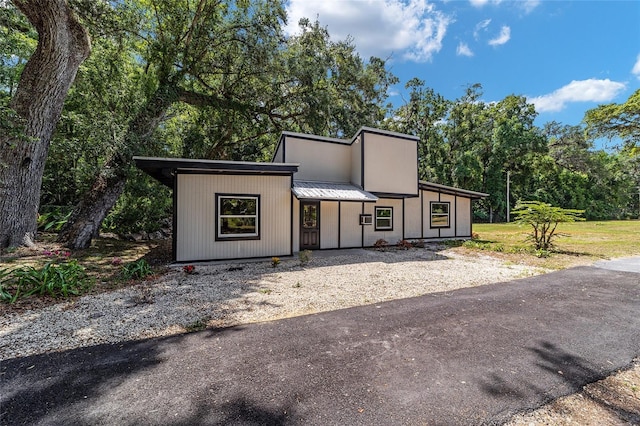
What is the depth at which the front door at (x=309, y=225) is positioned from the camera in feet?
36.6

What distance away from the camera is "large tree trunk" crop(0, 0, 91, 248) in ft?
24.8

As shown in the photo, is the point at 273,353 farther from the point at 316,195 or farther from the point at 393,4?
the point at 393,4

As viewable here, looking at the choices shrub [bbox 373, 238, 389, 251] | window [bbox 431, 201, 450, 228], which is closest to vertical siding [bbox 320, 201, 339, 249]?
shrub [bbox 373, 238, 389, 251]

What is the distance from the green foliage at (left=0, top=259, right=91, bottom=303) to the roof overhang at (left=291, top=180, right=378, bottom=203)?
5801 mm

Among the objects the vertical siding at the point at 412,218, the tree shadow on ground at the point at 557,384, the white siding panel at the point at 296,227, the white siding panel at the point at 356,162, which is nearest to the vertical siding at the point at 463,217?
the vertical siding at the point at 412,218

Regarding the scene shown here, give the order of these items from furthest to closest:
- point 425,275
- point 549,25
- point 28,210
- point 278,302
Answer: point 549,25
point 28,210
point 425,275
point 278,302

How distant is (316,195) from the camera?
30.7 ft

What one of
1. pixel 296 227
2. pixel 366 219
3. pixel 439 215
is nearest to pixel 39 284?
pixel 296 227

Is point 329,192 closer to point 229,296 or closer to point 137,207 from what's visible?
point 229,296

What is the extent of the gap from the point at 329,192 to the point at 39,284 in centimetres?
791

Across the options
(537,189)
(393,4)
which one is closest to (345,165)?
(393,4)

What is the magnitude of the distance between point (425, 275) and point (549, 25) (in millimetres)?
9875

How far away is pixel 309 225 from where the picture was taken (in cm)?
1132

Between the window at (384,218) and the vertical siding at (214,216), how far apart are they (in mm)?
5383
